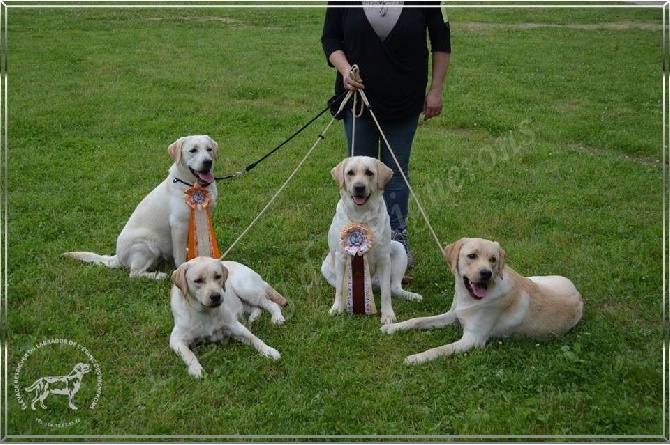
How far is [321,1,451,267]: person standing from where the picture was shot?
18.7 feet

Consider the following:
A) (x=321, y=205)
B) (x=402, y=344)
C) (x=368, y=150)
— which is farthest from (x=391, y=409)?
(x=321, y=205)

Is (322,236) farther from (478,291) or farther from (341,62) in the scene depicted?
(478,291)

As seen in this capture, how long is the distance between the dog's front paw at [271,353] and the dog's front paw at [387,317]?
1.04 metres

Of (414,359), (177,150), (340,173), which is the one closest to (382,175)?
(340,173)

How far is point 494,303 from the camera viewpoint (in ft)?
16.4

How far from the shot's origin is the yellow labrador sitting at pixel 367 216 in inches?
213

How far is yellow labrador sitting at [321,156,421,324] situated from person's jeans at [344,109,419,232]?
2.32 ft

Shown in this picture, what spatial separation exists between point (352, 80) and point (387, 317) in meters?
2.15

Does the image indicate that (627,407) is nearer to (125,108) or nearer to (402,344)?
(402,344)

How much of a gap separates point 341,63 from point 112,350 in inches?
125

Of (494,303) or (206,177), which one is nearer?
(494,303)

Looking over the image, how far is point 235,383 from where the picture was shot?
14.8ft

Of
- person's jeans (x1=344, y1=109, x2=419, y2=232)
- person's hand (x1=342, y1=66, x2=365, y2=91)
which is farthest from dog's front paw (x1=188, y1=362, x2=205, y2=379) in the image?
person's hand (x1=342, y1=66, x2=365, y2=91)

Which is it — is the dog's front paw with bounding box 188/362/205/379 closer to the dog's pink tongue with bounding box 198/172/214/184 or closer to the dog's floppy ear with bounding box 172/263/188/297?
the dog's floppy ear with bounding box 172/263/188/297
